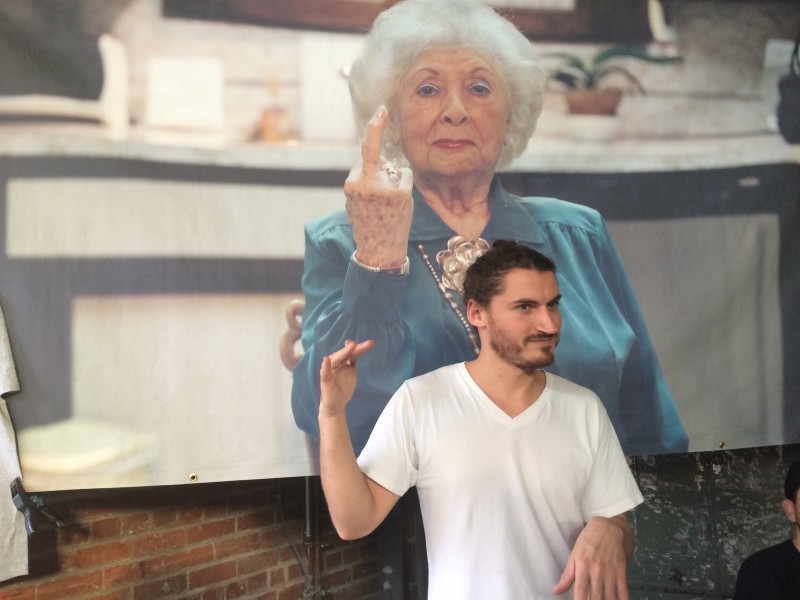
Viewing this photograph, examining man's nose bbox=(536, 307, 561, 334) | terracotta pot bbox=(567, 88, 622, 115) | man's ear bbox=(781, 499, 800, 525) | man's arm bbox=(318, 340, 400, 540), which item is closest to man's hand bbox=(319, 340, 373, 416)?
man's arm bbox=(318, 340, 400, 540)

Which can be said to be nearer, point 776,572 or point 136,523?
point 776,572

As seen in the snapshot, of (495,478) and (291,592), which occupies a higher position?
(495,478)

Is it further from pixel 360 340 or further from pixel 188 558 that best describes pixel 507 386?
pixel 188 558

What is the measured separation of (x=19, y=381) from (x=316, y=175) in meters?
0.98

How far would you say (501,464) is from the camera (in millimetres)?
1639

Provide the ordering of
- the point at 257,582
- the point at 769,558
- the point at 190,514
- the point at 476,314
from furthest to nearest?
the point at 257,582
the point at 190,514
the point at 769,558
the point at 476,314

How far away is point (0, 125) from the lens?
6.64ft

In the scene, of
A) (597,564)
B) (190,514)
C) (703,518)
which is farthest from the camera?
(703,518)

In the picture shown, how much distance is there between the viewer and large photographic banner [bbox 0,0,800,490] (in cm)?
202

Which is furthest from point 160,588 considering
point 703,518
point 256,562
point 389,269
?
point 703,518

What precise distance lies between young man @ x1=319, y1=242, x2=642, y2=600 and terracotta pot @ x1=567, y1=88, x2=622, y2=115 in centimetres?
88

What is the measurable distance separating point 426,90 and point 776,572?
1709 mm

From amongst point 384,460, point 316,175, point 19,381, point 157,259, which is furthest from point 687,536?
point 19,381

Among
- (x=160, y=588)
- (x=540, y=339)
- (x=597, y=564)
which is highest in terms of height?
(x=540, y=339)
